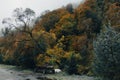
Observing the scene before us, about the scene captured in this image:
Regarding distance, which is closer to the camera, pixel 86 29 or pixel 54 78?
pixel 54 78

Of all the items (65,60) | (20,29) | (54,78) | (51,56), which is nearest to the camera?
(54,78)

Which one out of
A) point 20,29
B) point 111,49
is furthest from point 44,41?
point 111,49

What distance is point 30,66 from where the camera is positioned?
83.0m

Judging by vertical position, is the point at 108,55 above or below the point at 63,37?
below

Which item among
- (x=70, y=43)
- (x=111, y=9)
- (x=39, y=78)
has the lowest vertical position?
(x=39, y=78)

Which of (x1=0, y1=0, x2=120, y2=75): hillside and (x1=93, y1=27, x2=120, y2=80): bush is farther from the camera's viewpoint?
(x1=0, y1=0, x2=120, y2=75): hillside

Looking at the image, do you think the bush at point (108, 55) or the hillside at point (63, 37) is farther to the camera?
the hillside at point (63, 37)

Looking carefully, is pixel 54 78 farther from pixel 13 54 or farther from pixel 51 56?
pixel 13 54

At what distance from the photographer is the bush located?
44.1 m

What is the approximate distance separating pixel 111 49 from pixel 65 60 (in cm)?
2635

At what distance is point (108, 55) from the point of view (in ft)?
145

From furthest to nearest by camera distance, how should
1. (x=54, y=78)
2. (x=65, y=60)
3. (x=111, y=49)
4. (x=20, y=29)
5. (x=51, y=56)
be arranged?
(x=20, y=29)
(x=51, y=56)
(x=65, y=60)
(x=54, y=78)
(x=111, y=49)

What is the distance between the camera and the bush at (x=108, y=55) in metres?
44.1

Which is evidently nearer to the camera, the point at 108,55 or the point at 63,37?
the point at 108,55
